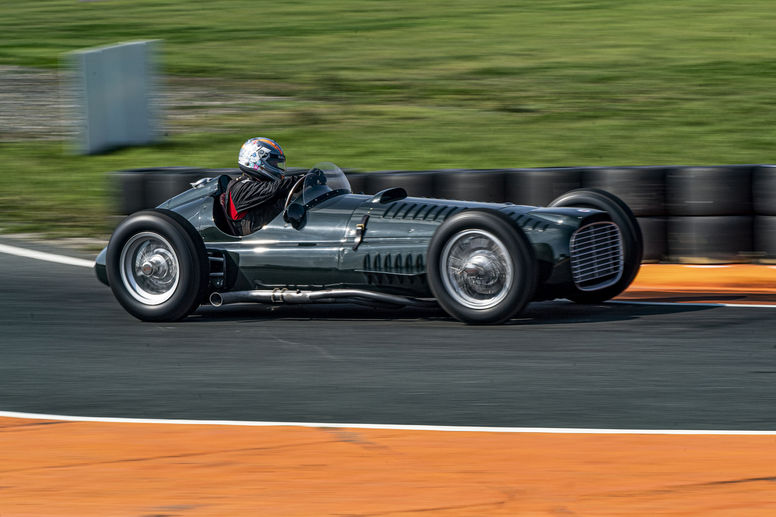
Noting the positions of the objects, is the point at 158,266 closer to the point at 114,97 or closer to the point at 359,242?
the point at 359,242

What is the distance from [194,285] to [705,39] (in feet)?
52.3

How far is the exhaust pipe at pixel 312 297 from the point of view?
8.31 m

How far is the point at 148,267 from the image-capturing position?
863 cm

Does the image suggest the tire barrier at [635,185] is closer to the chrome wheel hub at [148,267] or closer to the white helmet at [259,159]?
the white helmet at [259,159]

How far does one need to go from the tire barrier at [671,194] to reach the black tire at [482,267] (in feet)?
8.51

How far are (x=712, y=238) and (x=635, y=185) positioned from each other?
2.37 ft

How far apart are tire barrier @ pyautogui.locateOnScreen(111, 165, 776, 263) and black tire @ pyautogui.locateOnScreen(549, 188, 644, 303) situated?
165 cm

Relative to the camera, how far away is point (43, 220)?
13.3m

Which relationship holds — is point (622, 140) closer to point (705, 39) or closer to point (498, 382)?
point (705, 39)

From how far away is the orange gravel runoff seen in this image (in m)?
4.92

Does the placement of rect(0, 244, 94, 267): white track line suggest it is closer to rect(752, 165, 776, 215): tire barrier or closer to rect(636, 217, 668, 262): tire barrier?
rect(636, 217, 668, 262): tire barrier

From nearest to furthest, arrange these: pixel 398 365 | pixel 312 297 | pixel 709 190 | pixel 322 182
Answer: pixel 398 365
pixel 312 297
pixel 322 182
pixel 709 190

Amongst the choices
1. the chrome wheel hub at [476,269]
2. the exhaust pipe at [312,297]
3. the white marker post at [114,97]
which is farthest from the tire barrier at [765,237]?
the white marker post at [114,97]

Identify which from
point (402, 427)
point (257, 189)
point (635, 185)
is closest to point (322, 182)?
point (257, 189)
